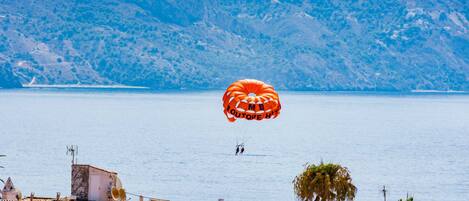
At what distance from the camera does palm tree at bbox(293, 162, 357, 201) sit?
2805 inches

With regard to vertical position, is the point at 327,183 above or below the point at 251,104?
below

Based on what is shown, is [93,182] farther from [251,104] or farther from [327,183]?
[327,183]

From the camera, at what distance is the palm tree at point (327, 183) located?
234 ft

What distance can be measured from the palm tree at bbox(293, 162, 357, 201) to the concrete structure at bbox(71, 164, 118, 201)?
36.8 feet

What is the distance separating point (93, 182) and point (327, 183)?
1354cm

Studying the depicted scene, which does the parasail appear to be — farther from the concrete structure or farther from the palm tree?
the concrete structure

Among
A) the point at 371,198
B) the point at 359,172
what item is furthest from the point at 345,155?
the point at 371,198

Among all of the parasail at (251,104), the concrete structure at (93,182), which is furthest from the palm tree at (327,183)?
the concrete structure at (93,182)

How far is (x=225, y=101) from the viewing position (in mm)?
80250

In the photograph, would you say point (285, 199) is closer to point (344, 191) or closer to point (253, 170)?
point (253, 170)

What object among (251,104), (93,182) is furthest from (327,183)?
(93,182)

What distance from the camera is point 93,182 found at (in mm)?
73500

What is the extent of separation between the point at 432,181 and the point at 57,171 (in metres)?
43.1

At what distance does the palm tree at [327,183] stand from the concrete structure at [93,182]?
11.2 metres
